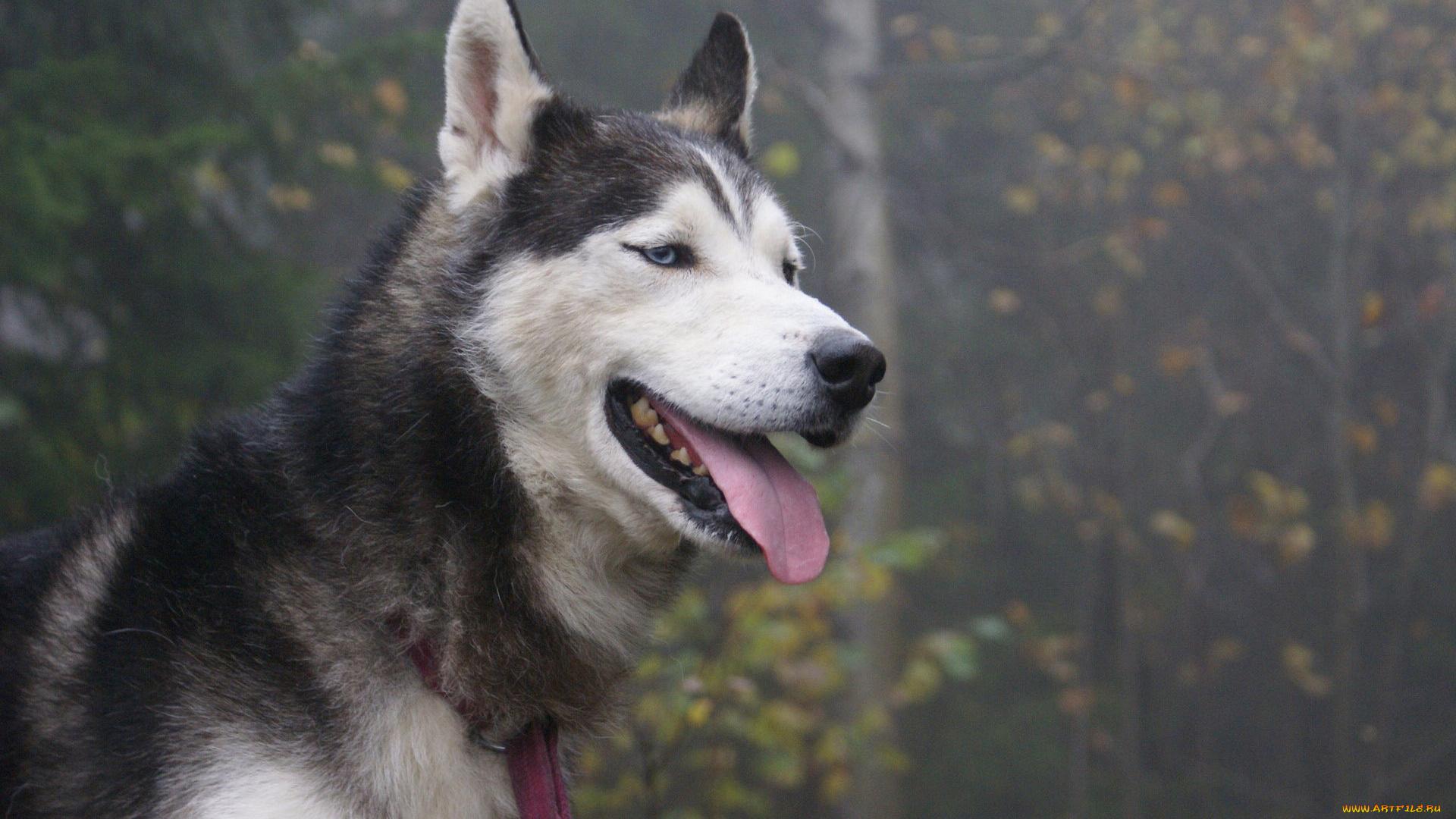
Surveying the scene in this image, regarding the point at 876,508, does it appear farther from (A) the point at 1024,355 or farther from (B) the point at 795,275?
(B) the point at 795,275

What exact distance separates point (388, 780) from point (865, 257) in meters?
8.57

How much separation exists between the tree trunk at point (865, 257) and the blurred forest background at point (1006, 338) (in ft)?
0.14

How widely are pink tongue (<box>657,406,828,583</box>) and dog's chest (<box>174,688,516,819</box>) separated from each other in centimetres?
79

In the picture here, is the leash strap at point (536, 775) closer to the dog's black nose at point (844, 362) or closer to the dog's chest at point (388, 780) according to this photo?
the dog's chest at point (388, 780)

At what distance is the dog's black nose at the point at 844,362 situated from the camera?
2.48m

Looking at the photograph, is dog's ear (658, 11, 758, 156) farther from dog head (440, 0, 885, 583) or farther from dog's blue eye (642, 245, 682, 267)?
dog's blue eye (642, 245, 682, 267)

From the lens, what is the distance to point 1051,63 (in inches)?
480

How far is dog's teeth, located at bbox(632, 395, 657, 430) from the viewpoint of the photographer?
2598mm

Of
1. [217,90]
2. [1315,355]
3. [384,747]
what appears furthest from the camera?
[1315,355]

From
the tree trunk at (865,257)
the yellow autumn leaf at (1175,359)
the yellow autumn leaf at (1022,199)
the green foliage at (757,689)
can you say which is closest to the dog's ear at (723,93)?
the green foliage at (757,689)

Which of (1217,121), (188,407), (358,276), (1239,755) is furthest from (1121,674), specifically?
(358,276)

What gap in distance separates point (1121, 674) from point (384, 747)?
38.3ft

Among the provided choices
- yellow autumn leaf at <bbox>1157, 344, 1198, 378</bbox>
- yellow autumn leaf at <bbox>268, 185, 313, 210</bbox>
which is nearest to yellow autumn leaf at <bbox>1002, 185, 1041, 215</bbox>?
yellow autumn leaf at <bbox>1157, 344, 1198, 378</bbox>

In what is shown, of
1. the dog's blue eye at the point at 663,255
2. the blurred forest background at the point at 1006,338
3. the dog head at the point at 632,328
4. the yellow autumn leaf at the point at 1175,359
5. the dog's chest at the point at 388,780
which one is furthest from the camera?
the yellow autumn leaf at the point at 1175,359
